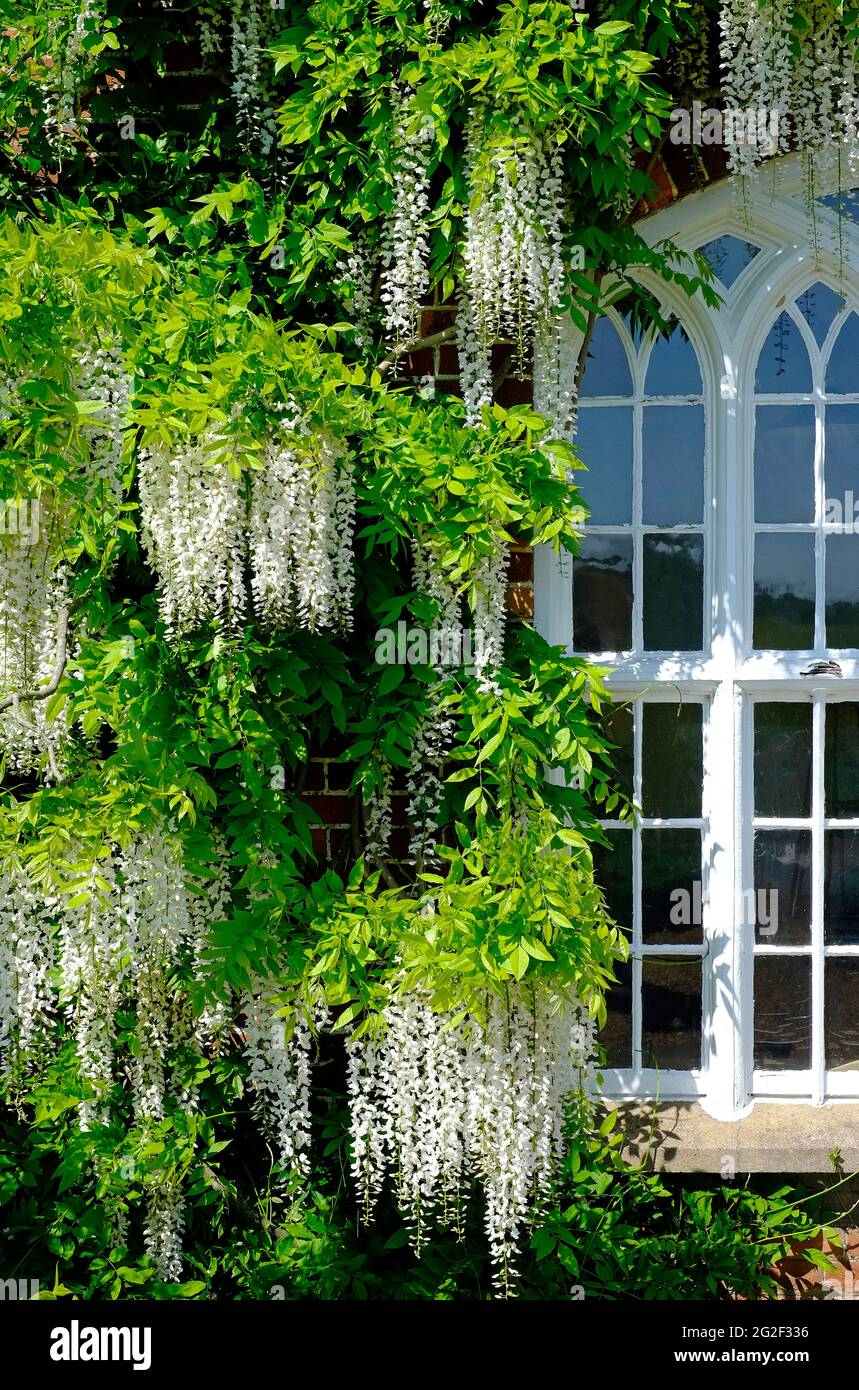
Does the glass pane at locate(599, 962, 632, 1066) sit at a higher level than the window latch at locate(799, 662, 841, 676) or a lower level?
lower

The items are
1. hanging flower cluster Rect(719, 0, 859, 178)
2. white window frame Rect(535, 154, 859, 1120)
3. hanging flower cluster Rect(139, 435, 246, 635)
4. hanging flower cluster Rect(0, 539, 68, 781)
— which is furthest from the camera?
white window frame Rect(535, 154, 859, 1120)

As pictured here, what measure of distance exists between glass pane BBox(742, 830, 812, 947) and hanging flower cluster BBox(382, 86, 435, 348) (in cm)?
184

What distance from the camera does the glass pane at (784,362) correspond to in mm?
3465

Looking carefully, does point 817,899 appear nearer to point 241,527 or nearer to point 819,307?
point 819,307

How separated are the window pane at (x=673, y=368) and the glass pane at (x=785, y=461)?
0.23 m

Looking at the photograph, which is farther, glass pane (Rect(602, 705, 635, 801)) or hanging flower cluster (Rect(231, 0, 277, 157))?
glass pane (Rect(602, 705, 635, 801))

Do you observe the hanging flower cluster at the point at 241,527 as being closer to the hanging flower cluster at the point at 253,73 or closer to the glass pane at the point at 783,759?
the hanging flower cluster at the point at 253,73

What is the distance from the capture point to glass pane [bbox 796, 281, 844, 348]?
137 inches

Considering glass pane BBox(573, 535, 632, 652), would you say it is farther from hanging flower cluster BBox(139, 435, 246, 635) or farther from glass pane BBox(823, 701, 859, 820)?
hanging flower cluster BBox(139, 435, 246, 635)

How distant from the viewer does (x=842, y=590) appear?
3.48m

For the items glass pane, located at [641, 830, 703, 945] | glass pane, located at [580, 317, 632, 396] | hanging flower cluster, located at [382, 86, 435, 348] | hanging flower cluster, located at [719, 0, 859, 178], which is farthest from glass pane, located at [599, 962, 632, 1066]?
hanging flower cluster, located at [719, 0, 859, 178]

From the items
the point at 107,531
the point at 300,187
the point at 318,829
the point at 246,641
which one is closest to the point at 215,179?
the point at 300,187

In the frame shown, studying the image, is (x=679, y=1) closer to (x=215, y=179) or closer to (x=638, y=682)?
(x=215, y=179)

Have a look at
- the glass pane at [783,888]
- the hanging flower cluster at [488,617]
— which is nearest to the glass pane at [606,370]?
the hanging flower cluster at [488,617]
